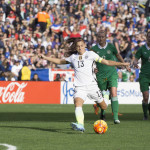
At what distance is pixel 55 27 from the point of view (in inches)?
1119

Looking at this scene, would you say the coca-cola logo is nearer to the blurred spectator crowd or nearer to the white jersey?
the blurred spectator crowd

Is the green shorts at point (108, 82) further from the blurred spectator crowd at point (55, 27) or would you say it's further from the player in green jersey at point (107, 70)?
the blurred spectator crowd at point (55, 27)

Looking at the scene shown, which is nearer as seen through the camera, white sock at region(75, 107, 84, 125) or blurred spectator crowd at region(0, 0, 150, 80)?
white sock at region(75, 107, 84, 125)

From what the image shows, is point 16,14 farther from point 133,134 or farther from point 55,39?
point 133,134

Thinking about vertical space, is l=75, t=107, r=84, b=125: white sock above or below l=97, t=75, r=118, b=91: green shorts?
below

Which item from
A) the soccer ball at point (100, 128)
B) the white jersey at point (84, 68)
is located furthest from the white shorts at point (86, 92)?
the soccer ball at point (100, 128)

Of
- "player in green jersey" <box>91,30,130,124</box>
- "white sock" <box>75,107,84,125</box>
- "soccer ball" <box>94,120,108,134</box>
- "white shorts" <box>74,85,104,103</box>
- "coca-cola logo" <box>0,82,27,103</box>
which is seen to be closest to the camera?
"soccer ball" <box>94,120,108,134</box>

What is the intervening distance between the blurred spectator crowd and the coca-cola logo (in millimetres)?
946

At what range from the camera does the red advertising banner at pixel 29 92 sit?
23.1m

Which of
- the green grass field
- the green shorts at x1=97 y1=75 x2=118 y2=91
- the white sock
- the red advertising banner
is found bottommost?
the red advertising banner

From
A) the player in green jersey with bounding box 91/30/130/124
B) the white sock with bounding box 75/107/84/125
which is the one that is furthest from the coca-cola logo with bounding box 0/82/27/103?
the white sock with bounding box 75/107/84/125

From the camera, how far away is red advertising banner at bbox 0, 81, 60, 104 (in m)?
23.1

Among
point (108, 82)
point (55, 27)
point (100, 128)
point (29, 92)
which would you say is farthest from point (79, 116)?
point (55, 27)

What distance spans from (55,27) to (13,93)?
645 cm
